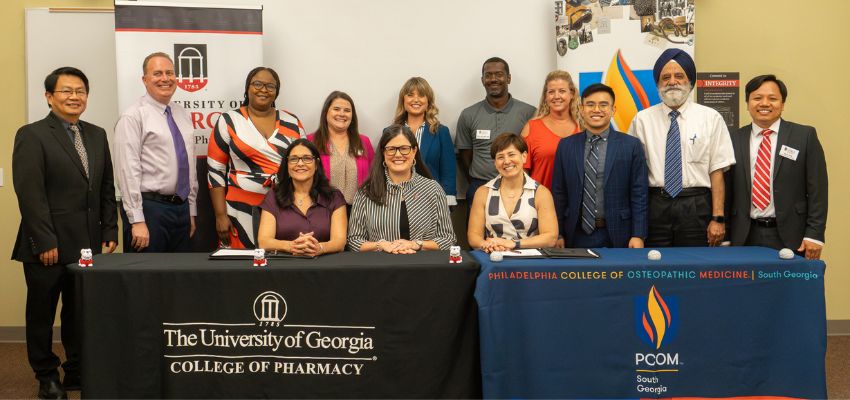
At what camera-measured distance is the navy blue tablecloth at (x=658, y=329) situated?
2674 millimetres

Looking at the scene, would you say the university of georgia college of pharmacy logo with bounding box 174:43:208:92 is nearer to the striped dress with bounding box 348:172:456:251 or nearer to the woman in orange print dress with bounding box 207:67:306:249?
the woman in orange print dress with bounding box 207:67:306:249

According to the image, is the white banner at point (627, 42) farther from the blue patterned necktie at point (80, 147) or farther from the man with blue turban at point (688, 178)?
the blue patterned necktie at point (80, 147)

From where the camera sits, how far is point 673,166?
351 centimetres

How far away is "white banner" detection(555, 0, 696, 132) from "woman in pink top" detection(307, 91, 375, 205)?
1482 millimetres

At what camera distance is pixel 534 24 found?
15.3 feet

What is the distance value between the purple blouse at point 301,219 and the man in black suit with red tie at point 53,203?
3.14 ft

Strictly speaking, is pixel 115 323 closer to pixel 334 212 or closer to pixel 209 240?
pixel 334 212

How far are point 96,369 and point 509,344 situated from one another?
1.63 metres

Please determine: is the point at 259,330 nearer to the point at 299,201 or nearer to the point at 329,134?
the point at 299,201

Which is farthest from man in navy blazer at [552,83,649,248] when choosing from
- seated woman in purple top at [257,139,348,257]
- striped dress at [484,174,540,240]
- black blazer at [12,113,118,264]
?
black blazer at [12,113,118,264]

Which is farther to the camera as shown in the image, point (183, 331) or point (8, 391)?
point (8, 391)

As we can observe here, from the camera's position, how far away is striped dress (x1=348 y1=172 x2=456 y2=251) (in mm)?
3314

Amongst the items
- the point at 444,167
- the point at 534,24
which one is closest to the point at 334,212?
the point at 444,167

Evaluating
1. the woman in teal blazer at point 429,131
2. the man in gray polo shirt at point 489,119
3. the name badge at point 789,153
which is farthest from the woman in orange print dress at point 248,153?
the name badge at point 789,153
